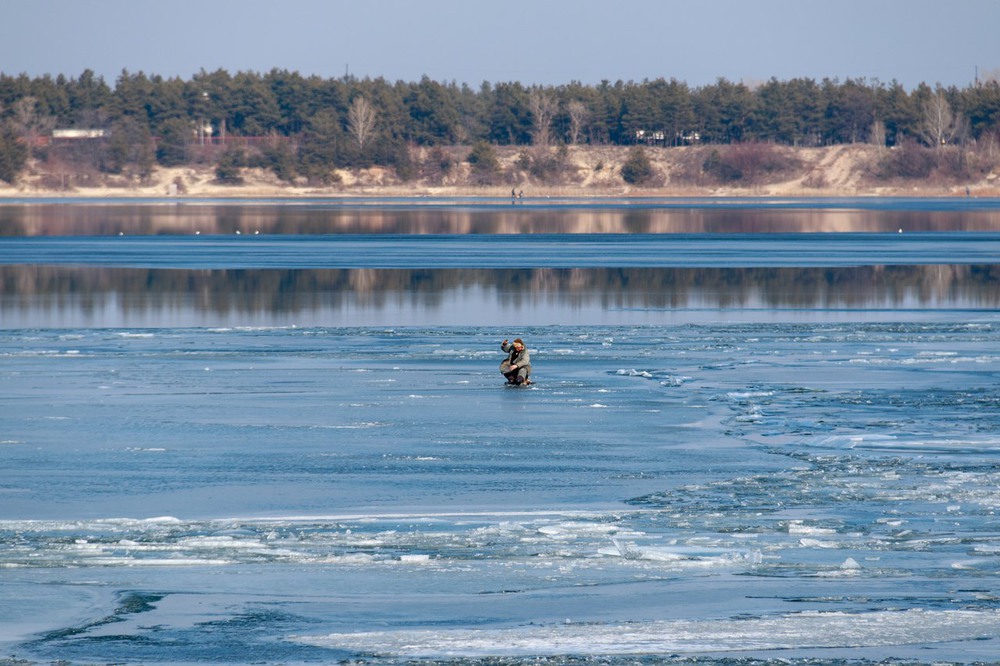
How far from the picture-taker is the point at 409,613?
806 centimetres

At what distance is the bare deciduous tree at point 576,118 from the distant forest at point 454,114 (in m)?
0.09

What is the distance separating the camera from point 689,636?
7617 mm

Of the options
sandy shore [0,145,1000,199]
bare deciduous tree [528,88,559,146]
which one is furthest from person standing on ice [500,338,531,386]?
bare deciduous tree [528,88,559,146]

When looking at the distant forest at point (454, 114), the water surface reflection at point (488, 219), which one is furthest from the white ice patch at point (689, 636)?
the distant forest at point (454, 114)

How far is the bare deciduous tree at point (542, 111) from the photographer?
458ft

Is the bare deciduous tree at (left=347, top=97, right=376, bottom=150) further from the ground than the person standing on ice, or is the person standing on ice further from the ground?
the bare deciduous tree at (left=347, top=97, right=376, bottom=150)

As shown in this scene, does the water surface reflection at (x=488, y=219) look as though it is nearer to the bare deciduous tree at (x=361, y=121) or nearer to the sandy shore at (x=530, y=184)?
the sandy shore at (x=530, y=184)

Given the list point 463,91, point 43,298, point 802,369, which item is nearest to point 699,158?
point 463,91

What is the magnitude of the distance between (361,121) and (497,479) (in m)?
125

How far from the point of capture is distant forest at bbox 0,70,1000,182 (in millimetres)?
133000

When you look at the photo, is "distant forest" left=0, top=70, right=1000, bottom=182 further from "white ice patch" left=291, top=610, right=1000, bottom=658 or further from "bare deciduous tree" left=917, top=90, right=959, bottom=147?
"white ice patch" left=291, top=610, right=1000, bottom=658

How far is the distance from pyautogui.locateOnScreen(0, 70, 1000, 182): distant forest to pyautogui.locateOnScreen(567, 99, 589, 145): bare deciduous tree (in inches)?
3.6

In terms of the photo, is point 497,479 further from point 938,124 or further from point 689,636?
point 938,124

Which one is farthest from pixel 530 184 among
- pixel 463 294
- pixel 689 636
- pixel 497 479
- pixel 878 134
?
pixel 689 636
